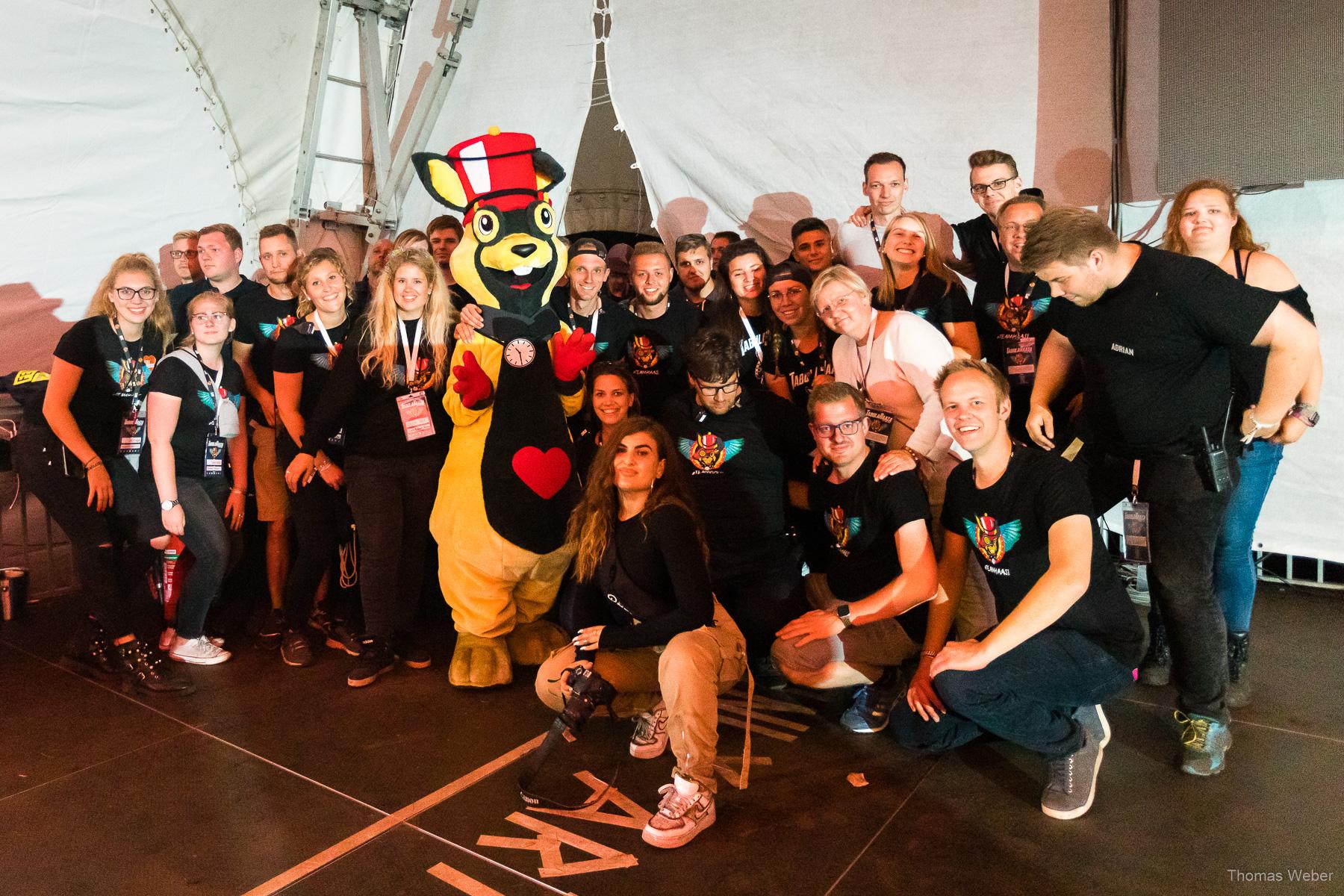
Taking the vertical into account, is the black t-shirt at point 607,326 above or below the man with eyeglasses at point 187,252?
below

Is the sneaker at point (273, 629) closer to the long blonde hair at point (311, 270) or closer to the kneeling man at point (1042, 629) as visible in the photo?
the long blonde hair at point (311, 270)

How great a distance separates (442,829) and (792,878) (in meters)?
0.86

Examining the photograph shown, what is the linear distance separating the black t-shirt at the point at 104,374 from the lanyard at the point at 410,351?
3.04ft

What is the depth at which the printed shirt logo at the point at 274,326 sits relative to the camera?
3.65 m

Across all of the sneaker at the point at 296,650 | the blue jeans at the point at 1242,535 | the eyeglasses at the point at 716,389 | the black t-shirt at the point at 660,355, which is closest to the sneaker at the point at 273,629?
the sneaker at the point at 296,650

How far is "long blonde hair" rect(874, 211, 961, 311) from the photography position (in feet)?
10.8

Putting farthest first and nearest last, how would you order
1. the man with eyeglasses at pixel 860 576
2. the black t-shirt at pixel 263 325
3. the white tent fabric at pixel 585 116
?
the white tent fabric at pixel 585 116
the black t-shirt at pixel 263 325
the man with eyeglasses at pixel 860 576

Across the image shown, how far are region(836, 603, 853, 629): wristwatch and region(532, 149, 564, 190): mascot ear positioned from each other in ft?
5.63

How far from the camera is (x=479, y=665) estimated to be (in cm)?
314

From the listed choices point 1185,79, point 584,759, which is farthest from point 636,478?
point 1185,79

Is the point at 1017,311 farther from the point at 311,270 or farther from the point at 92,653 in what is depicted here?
the point at 92,653

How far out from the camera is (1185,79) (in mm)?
3639

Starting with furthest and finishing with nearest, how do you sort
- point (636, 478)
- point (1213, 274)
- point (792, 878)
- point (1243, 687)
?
point (1243, 687)
point (636, 478)
point (1213, 274)
point (792, 878)

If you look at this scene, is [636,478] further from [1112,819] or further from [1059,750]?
[1112,819]
